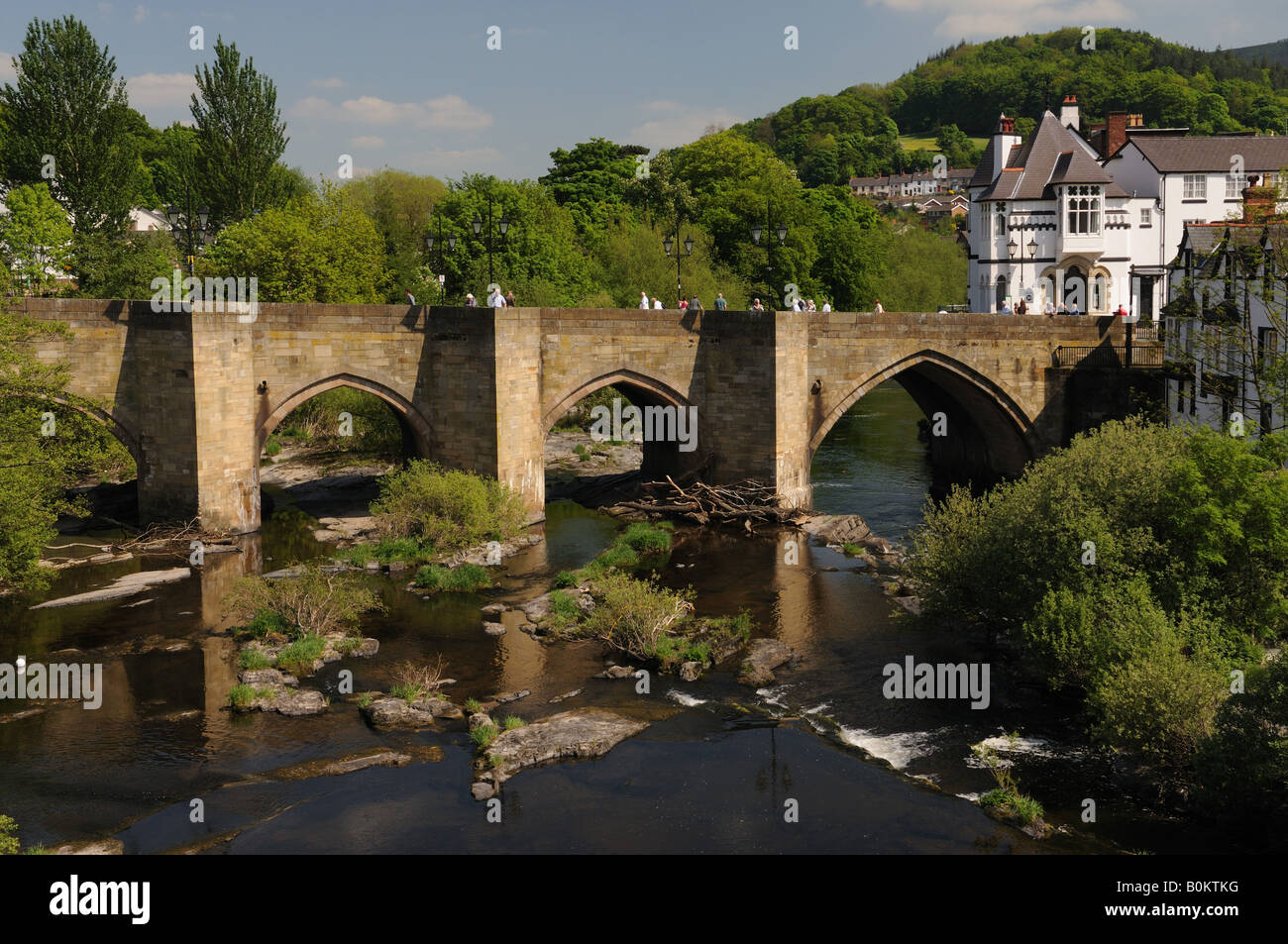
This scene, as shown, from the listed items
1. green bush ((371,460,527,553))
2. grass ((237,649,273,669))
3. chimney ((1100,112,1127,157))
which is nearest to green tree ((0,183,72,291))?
green bush ((371,460,527,553))

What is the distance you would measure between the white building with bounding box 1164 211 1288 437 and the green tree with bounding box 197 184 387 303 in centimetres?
3079

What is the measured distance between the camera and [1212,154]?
57344mm

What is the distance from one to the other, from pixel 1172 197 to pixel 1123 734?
46.4 m

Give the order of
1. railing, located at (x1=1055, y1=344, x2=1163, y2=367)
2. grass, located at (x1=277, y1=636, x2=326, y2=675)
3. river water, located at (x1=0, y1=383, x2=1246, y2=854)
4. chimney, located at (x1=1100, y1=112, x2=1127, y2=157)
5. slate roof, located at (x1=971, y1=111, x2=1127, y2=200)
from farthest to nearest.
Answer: chimney, located at (x1=1100, y1=112, x2=1127, y2=157), slate roof, located at (x1=971, y1=111, x2=1127, y2=200), railing, located at (x1=1055, y1=344, x2=1163, y2=367), grass, located at (x1=277, y1=636, x2=326, y2=675), river water, located at (x1=0, y1=383, x2=1246, y2=854)

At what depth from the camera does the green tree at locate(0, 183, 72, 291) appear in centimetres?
4200

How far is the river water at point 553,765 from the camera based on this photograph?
1695cm

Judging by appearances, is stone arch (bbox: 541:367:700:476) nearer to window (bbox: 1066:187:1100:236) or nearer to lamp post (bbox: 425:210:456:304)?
lamp post (bbox: 425:210:456:304)

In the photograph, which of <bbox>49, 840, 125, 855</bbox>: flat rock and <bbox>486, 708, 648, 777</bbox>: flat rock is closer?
<bbox>49, 840, 125, 855</bbox>: flat rock

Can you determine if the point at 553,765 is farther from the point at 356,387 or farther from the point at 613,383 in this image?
the point at 613,383

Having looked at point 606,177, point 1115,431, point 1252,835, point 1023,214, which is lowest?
point 1252,835

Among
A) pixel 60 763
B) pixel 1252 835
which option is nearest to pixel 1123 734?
pixel 1252 835

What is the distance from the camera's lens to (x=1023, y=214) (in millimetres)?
58000

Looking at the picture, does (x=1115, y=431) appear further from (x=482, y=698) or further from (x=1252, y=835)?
(x=482, y=698)

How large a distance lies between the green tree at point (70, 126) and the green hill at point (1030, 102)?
10170 cm
